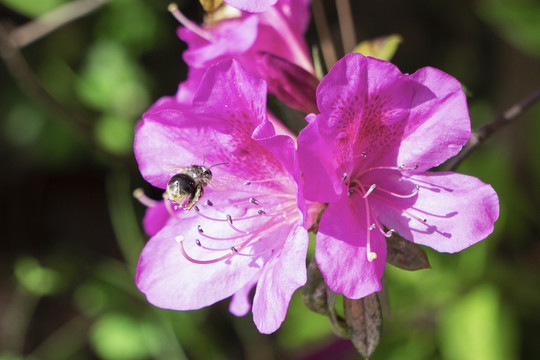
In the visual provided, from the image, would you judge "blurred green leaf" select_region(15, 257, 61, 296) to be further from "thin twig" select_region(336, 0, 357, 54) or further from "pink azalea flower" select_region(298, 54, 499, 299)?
"pink azalea flower" select_region(298, 54, 499, 299)

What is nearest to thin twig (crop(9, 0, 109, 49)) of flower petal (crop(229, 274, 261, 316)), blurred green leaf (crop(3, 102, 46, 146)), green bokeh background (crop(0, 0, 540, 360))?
green bokeh background (crop(0, 0, 540, 360))

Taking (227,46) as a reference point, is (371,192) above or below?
below

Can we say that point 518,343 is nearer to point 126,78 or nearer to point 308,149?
point 308,149

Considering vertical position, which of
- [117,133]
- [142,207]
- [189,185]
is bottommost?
[142,207]

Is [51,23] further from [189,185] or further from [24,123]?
[189,185]

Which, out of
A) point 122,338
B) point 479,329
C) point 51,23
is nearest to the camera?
point 479,329

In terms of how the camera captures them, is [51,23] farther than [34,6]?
No

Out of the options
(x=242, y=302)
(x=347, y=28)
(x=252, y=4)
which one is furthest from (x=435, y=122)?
(x=347, y=28)
